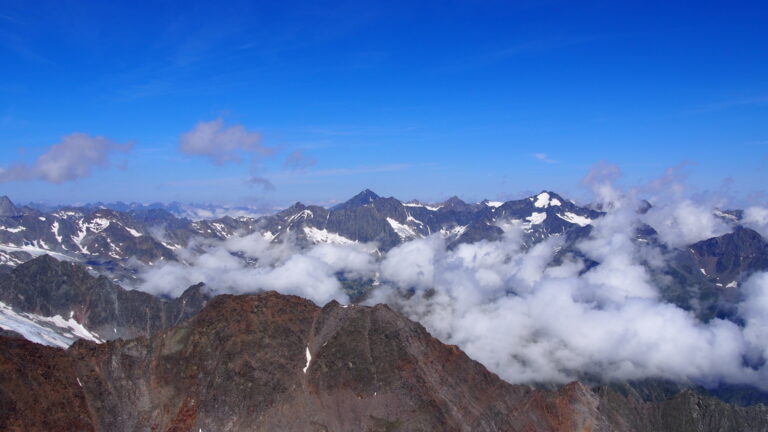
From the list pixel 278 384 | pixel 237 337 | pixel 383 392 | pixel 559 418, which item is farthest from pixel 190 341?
pixel 559 418

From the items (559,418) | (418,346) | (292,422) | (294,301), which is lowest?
(559,418)

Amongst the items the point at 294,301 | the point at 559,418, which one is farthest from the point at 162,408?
the point at 559,418

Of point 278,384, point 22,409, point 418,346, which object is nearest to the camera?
point 22,409

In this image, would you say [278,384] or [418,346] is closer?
[278,384]

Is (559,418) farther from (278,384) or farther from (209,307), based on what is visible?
(209,307)

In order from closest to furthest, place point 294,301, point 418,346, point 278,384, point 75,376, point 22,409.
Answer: point 22,409 → point 75,376 → point 278,384 → point 418,346 → point 294,301

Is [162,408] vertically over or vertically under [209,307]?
under
